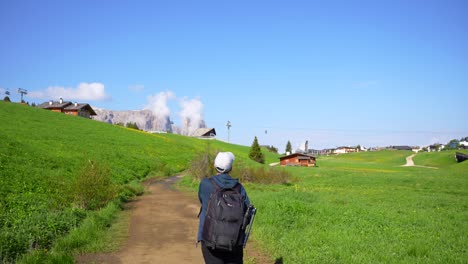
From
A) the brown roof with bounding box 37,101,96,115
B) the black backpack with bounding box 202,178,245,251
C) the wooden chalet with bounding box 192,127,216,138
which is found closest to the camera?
the black backpack with bounding box 202,178,245,251

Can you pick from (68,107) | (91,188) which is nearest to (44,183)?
(91,188)

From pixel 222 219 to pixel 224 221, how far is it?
0.11ft

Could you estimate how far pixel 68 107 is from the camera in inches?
3885

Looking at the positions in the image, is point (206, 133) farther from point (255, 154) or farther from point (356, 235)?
point (356, 235)

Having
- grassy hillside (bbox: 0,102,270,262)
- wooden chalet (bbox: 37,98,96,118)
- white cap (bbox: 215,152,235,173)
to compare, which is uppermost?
wooden chalet (bbox: 37,98,96,118)

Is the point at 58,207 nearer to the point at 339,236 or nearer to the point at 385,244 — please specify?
the point at 339,236

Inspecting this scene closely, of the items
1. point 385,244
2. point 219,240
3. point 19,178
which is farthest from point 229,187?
point 19,178

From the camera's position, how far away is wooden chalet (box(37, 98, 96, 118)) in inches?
3816

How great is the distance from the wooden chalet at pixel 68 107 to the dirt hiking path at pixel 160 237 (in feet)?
279

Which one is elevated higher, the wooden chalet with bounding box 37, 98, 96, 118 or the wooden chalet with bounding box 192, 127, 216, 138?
the wooden chalet with bounding box 37, 98, 96, 118

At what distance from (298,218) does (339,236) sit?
2.77 m

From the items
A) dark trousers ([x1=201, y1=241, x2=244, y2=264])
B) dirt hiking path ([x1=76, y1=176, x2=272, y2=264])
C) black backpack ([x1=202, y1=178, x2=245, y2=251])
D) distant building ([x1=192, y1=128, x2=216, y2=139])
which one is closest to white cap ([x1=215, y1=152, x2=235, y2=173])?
black backpack ([x1=202, y1=178, x2=245, y2=251])

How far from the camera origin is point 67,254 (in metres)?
8.87

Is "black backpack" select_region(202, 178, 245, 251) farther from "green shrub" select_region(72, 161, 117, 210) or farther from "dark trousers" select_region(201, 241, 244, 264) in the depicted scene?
"green shrub" select_region(72, 161, 117, 210)
